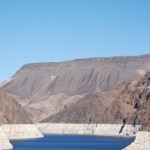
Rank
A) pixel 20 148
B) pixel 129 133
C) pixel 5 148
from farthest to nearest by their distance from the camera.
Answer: pixel 129 133, pixel 20 148, pixel 5 148

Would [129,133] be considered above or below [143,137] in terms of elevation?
below

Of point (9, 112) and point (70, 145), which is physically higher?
point (9, 112)

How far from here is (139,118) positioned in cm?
19575

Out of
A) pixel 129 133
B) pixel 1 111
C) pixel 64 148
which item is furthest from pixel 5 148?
pixel 129 133

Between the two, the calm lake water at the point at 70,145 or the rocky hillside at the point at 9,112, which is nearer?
the calm lake water at the point at 70,145

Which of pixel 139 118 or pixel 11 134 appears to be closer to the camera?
pixel 11 134

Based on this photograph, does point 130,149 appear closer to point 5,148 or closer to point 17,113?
point 5,148

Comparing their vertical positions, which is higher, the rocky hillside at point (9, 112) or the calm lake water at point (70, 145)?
the rocky hillside at point (9, 112)

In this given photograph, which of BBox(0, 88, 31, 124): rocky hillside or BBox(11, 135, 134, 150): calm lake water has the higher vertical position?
BBox(0, 88, 31, 124): rocky hillside

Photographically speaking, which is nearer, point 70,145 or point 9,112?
point 70,145

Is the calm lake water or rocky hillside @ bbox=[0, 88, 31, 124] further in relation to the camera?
rocky hillside @ bbox=[0, 88, 31, 124]

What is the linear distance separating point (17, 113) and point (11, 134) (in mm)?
15436

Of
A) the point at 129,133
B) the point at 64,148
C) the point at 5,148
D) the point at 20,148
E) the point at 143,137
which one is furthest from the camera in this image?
the point at 129,133

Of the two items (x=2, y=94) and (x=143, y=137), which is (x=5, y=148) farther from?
(x=2, y=94)
